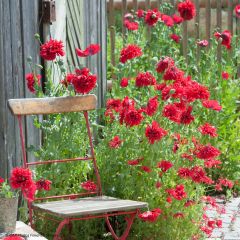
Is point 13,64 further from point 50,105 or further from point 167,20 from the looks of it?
point 167,20

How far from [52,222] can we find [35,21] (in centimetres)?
141

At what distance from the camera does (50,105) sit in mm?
5203

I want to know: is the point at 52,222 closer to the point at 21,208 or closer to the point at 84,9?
the point at 21,208

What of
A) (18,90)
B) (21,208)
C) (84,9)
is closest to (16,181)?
(21,208)

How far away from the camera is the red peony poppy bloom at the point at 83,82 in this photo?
5.16 meters

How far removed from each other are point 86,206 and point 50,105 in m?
0.74

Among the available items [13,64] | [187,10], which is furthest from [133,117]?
[187,10]

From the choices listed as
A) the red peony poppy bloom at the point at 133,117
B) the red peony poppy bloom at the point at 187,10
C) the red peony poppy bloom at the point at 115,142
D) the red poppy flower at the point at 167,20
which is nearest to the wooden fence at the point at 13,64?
the red peony poppy bloom at the point at 115,142

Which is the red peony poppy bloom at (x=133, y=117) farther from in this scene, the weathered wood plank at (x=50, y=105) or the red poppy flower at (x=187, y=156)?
the red poppy flower at (x=187, y=156)

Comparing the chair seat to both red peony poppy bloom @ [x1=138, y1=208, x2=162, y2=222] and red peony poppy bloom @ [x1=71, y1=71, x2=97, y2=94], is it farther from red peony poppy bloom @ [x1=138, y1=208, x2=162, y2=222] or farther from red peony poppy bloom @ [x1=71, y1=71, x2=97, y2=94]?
red peony poppy bloom @ [x1=71, y1=71, x2=97, y2=94]

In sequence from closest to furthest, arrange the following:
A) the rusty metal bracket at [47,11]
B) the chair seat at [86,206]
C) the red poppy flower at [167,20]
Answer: the chair seat at [86,206] < the rusty metal bracket at [47,11] < the red poppy flower at [167,20]

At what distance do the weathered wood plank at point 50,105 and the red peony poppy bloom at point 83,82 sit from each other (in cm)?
13

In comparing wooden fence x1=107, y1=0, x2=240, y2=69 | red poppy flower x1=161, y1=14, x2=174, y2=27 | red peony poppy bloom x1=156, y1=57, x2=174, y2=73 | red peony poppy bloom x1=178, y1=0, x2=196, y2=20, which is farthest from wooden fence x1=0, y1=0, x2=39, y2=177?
wooden fence x1=107, y1=0, x2=240, y2=69

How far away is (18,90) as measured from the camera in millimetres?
5363
